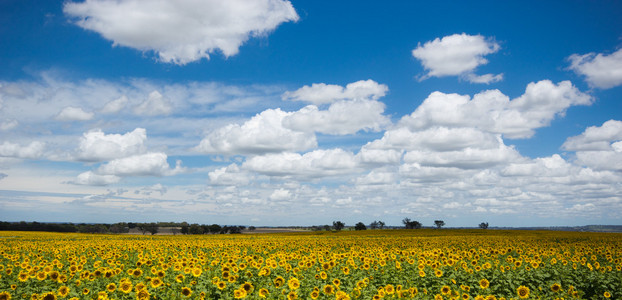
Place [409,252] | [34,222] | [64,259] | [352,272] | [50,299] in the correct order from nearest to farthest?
[50,299] < [352,272] < [64,259] < [409,252] < [34,222]

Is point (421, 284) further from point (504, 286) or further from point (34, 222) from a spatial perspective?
point (34, 222)

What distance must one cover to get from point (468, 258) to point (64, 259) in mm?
17803

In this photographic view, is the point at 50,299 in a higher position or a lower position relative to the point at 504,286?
higher

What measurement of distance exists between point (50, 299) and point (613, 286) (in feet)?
51.3

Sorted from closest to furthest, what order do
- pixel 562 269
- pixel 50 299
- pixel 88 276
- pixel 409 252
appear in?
pixel 50 299 < pixel 88 276 < pixel 562 269 < pixel 409 252

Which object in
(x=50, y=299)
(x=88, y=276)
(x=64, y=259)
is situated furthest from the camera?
(x=64, y=259)

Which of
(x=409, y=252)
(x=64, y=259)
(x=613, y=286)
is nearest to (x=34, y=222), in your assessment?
(x=64, y=259)

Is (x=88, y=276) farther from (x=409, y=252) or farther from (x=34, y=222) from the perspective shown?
(x=34, y=222)

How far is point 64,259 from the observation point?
17.2m

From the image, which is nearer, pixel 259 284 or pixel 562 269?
pixel 259 284

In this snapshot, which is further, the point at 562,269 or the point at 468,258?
the point at 468,258

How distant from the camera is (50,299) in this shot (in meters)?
7.18

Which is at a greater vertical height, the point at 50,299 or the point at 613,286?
the point at 50,299

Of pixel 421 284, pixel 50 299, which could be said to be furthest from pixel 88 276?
pixel 421 284
